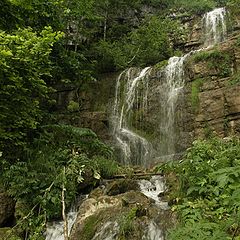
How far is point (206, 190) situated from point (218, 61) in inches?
364

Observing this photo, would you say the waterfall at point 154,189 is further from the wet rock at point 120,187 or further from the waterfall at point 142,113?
the waterfall at point 142,113

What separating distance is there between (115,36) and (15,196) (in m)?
14.6

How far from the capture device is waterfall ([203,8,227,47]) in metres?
18.1

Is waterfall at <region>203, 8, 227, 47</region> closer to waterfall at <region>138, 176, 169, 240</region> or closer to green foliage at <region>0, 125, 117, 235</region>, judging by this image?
green foliage at <region>0, 125, 117, 235</region>

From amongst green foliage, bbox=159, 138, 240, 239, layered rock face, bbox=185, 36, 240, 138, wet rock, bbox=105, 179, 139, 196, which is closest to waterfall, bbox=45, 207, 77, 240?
wet rock, bbox=105, 179, 139, 196

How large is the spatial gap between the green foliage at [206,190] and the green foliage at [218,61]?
6.61 metres

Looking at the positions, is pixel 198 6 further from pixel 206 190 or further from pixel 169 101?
pixel 206 190

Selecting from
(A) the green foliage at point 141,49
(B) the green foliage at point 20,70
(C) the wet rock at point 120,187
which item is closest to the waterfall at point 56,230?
(C) the wet rock at point 120,187

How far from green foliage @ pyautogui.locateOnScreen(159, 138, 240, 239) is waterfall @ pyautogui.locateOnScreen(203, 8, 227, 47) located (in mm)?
11597

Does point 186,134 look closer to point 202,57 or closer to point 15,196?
point 202,57

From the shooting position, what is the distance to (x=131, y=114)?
48.1 ft

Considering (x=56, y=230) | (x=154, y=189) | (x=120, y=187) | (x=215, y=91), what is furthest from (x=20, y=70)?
(x=215, y=91)

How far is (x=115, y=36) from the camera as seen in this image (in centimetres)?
2027

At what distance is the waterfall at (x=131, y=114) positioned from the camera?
1317cm
